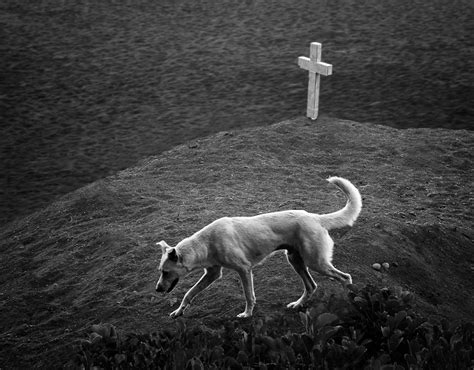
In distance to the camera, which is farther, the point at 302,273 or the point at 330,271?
the point at 302,273

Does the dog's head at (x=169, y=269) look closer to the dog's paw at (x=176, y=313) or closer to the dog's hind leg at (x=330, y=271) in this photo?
the dog's paw at (x=176, y=313)

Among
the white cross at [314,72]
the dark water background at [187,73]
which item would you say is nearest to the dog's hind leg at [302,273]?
the dark water background at [187,73]

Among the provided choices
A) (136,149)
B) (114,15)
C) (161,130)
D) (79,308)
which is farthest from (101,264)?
(114,15)

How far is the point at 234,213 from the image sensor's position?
30.6ft

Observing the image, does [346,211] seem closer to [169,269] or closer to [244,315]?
[244,315]

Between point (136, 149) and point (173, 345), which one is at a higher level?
point (173, 345)

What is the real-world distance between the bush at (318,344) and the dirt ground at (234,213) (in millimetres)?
1165

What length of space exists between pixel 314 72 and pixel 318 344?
339 inches

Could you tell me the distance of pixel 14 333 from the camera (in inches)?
294

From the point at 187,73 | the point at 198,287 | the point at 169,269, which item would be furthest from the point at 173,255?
the point at 187,73

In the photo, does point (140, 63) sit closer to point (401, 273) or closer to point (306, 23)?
point (306, 23)

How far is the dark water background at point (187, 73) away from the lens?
43.7 feet

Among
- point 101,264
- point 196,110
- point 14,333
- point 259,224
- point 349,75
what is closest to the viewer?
point 259,224

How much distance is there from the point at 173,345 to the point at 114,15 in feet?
59.4
